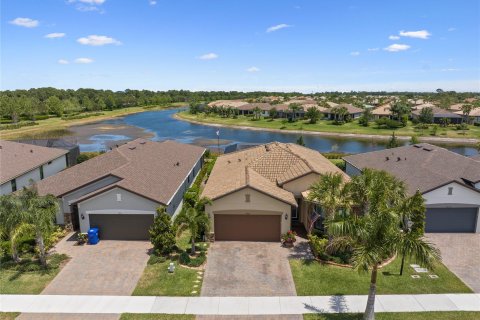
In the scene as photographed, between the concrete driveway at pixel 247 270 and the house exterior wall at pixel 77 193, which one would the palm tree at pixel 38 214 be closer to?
the house exterior wall at pixel 77 193

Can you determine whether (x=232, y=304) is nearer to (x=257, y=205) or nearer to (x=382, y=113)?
(x=257, y=205)

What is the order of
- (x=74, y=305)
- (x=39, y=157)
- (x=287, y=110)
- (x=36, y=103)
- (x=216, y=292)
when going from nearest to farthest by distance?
(x=74, y=305), (x=216, y=292), (x=39, y=157), (x=287, y=110), (x=36, y=103)

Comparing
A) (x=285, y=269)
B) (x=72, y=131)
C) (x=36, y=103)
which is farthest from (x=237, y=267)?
(x=36, y=103)

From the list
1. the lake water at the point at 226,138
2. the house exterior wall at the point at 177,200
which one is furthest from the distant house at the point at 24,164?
the lake water at the point at 226,138

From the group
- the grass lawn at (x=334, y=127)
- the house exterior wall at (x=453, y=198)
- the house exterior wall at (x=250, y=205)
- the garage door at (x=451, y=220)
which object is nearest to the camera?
the house exterior wall at (x=250, y=205)

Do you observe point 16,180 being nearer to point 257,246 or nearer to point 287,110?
point 257,246
